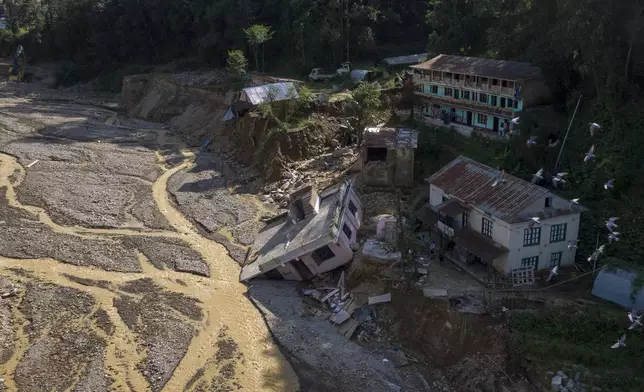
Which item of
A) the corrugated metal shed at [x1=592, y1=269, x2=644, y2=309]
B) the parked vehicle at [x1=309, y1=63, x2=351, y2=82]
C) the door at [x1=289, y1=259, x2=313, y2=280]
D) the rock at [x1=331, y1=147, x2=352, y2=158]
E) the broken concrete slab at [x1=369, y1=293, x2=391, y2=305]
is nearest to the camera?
the corrugated metal shed at [x1=592, y1=269, x2=644, y2=309]

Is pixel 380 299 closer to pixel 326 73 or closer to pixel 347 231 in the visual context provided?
pixel 347 231

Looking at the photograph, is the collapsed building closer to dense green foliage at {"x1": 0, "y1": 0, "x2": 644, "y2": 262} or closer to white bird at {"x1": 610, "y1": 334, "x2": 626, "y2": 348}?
dense green foliage at {"x1": 0, "y1": 0, "x2": 644, "y2": 262}

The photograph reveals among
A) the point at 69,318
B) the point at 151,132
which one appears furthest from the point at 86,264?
the point at 151,132

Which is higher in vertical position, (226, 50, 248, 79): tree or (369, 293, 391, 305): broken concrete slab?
(226, 50, 248, 79): tree

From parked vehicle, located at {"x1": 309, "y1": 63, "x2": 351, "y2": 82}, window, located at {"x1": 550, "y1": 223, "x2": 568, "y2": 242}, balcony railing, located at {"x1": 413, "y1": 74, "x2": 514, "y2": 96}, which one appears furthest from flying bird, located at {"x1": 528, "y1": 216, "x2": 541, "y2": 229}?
parked vehicle, located at {"x1": 309, "y1": 63, "x2": 351, "y2": 82}

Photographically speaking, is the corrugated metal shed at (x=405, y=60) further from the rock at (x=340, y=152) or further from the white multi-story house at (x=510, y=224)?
the white multi-story house at (x=510, y=224)
